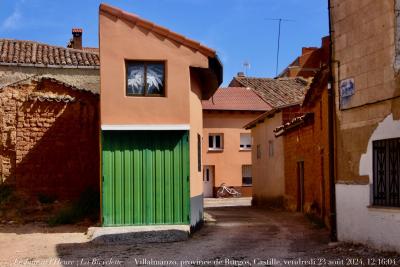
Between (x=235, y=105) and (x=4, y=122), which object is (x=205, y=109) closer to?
(x=235, y=105)

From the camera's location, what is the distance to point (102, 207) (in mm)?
13719

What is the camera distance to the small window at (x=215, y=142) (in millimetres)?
37062

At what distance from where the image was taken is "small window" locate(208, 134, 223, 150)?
37.1 meters

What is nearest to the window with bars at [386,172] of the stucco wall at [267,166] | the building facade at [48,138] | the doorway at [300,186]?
the doorway at [300,186]

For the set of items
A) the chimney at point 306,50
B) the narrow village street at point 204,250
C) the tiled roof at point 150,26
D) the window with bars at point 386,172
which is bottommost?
the narrow village street at point 204,250

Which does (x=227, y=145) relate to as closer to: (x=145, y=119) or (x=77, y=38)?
(x=77, y=38)

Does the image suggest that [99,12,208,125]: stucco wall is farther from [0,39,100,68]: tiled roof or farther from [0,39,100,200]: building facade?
[0,39,100,68]: tiled roof

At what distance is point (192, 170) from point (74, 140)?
14.1 feet

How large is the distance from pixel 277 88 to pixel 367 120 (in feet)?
100

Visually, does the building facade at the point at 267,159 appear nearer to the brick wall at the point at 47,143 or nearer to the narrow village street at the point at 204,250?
the narrow village street at the point at 204,250

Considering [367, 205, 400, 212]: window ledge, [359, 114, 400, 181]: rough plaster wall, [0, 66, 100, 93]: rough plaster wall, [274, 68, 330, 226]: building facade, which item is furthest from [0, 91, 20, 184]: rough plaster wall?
[367, 205, 400, 212]: window ledge

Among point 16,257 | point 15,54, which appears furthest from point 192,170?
point 15,54

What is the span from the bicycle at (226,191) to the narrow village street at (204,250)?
20717 mm

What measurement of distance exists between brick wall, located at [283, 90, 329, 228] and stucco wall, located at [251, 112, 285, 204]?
3.82 feet
